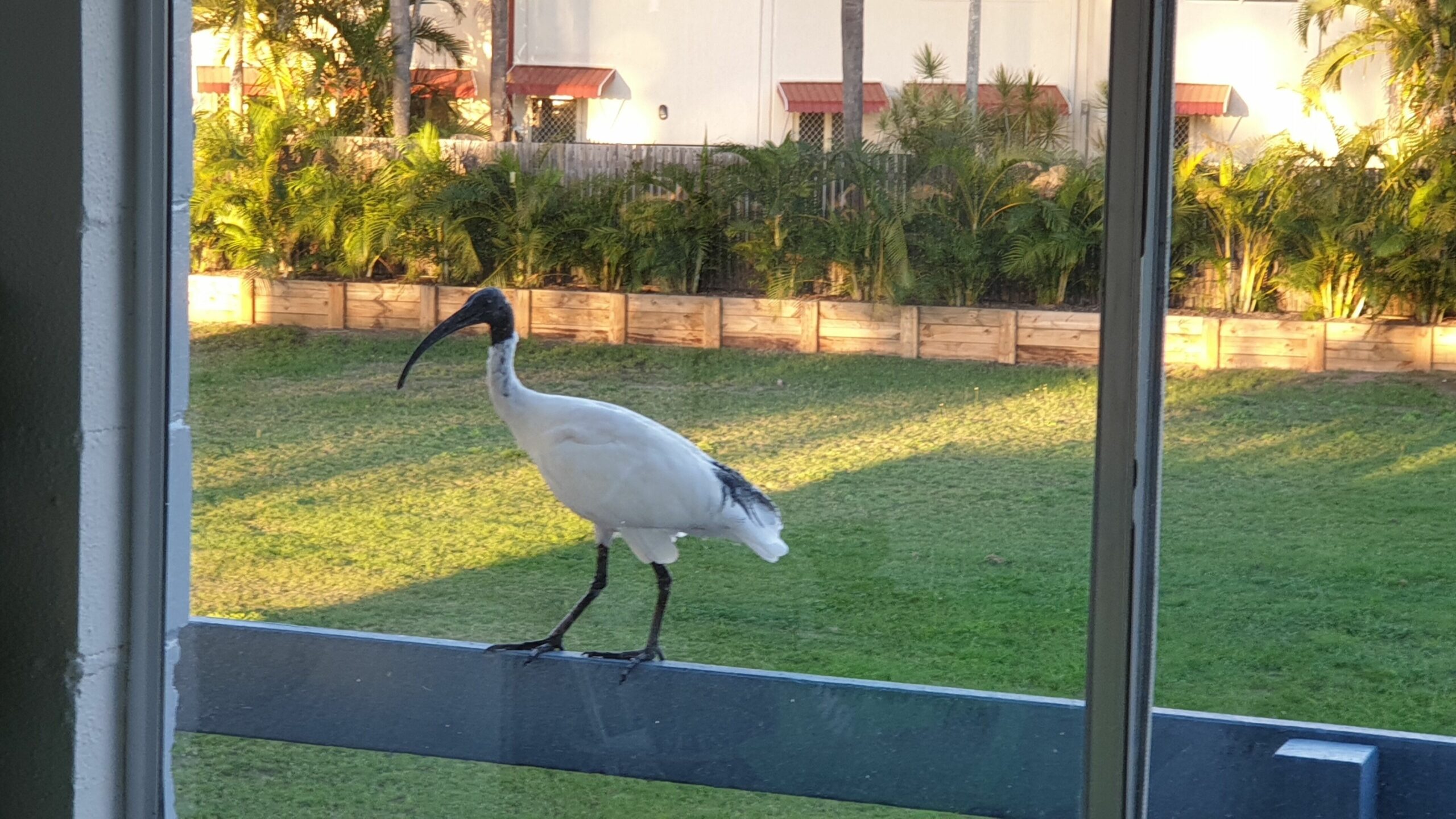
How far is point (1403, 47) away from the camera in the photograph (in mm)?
1658

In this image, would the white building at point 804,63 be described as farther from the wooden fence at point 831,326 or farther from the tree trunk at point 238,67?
the wooden fence at point 831,326

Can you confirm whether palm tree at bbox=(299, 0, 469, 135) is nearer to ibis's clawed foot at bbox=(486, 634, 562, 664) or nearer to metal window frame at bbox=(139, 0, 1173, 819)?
metal window frame at bbox=(139, 0, 1173, 819)

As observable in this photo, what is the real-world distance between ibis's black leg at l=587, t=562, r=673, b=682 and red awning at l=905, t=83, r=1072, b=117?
73cm

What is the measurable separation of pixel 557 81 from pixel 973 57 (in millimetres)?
576

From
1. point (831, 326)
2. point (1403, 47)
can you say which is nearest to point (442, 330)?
point (831, 326)

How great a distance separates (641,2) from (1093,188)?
0.66m

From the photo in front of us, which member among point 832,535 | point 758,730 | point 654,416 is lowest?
point 758,730

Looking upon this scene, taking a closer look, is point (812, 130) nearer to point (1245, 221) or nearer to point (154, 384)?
point (1245, 221)

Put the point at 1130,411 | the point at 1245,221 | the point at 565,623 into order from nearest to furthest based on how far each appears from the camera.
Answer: the point at 1130,411
the point at 1245,221
the point at 565,623

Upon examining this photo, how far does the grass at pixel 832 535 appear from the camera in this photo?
5.72ft

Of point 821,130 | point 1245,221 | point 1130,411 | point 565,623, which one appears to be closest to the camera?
point 1130,411

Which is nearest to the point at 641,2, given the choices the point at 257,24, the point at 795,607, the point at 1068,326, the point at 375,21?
the point at 375,21

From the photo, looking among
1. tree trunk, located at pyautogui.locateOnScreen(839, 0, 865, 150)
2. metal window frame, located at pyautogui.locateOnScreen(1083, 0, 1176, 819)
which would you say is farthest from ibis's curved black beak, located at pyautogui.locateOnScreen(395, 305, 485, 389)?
metal window frame, located at pyautogui.locateOnScreen(1083, 0, 1176, 819)

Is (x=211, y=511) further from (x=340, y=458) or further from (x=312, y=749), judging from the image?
(x=312, y=749)
